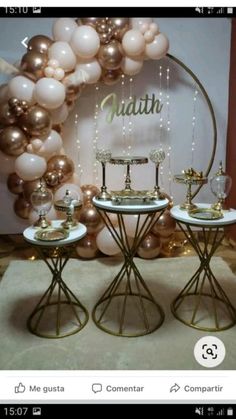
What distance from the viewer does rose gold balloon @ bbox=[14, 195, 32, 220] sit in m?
2.26

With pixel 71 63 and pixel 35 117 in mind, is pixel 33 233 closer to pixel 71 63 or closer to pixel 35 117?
pixel 35 117

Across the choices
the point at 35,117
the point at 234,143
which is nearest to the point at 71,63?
the point at 35,117

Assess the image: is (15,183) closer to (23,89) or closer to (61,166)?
(61,166)

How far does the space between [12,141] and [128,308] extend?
1058 millimetres

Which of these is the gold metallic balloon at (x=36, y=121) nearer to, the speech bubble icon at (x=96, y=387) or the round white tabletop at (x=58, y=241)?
the round white tabletop at (x=58, y=241)

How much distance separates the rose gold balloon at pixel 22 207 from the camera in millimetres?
2256

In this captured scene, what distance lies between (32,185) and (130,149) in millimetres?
782

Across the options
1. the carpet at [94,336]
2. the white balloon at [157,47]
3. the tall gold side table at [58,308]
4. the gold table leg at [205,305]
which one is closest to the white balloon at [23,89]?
the white balloon at [157,47]

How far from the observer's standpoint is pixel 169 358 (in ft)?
4.42

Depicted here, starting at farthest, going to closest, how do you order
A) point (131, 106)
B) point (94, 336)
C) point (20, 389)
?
point (131, 106) → point (94, 336) → point (20, 389)

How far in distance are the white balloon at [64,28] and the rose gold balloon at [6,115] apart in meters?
0.47

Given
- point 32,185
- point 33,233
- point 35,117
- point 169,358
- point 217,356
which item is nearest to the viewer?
point 217,356

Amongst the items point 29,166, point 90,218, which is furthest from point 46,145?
point 90,218

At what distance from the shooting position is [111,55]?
204 centimetres
